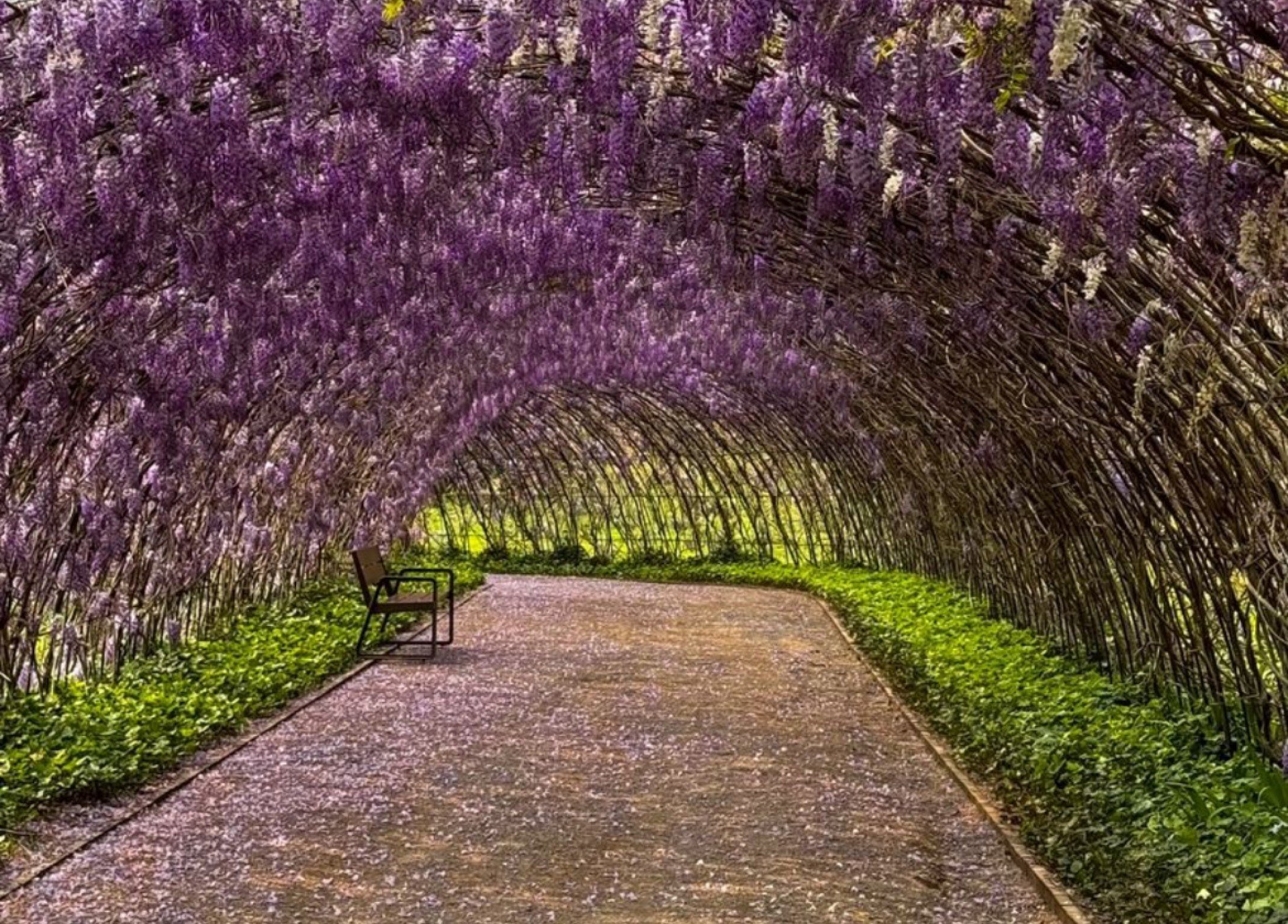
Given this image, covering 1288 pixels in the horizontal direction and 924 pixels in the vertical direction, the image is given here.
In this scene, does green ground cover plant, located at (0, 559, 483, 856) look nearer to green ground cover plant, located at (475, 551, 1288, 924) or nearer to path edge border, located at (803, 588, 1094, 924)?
path edge border, located at (803, 588, 1094, 924)

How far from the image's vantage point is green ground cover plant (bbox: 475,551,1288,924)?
450 cm

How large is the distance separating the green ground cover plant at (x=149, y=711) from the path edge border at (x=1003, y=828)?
3493mm

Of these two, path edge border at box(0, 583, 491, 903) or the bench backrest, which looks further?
the bench backrest

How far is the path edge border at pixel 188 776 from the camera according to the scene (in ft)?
17.5

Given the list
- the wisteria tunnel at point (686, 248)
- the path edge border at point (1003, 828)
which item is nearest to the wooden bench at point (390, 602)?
the wisteria tunnel at point (686, 248)

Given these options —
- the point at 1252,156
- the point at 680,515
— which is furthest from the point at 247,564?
the point at 680,515

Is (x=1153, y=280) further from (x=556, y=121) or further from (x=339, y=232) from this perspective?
(x=339, y=232)

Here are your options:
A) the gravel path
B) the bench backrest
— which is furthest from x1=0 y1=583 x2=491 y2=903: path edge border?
the bench backrest

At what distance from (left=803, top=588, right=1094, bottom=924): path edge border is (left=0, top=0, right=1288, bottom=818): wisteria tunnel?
1.00 meters

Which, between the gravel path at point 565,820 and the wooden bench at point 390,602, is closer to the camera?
the gravel path at point 565,820

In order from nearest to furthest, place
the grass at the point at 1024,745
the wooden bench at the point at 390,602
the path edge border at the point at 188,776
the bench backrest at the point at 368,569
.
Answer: the grass at the point at 1024,745
the path edge border at the point at 188,776
the wooden bench at the point at 390,602
the bench backrest at the point at 368,569

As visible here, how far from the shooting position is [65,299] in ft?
20.2

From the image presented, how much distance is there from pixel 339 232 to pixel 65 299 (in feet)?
4.68

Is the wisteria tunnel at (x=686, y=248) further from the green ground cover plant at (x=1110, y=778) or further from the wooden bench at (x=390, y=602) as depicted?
the wooden bench at (x=390, y=602)
